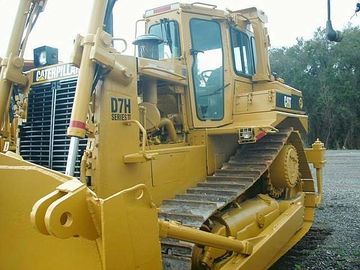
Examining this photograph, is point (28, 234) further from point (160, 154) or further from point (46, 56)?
point (46, 56)

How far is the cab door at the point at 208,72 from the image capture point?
16.4 ft

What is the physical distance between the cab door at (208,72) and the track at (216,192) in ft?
1.71

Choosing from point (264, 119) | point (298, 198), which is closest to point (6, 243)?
point (264, 119)

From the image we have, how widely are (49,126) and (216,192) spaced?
169 cm

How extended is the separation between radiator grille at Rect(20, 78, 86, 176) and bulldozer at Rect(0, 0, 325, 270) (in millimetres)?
23

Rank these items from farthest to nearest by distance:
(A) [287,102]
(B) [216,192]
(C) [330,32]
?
1. (A) [287,102]
2. (B) [216,192]
3. (C) [330,32]

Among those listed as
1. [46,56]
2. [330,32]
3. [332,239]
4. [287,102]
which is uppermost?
[46,56]

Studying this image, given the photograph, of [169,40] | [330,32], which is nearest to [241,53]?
[169,40]

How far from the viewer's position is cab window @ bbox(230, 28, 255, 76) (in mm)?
5609

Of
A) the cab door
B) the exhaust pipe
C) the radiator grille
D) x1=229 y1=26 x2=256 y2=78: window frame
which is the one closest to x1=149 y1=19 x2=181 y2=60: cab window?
the cab door

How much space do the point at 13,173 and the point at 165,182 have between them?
1.75 metres

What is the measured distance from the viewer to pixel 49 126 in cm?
421

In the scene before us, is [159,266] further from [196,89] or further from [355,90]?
[355,90]

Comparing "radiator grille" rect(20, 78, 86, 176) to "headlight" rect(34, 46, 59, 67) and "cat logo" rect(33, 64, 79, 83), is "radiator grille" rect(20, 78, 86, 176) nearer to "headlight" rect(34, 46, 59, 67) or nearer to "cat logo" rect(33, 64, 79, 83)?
"cat logo" rect(33, 64, 79, 83)
